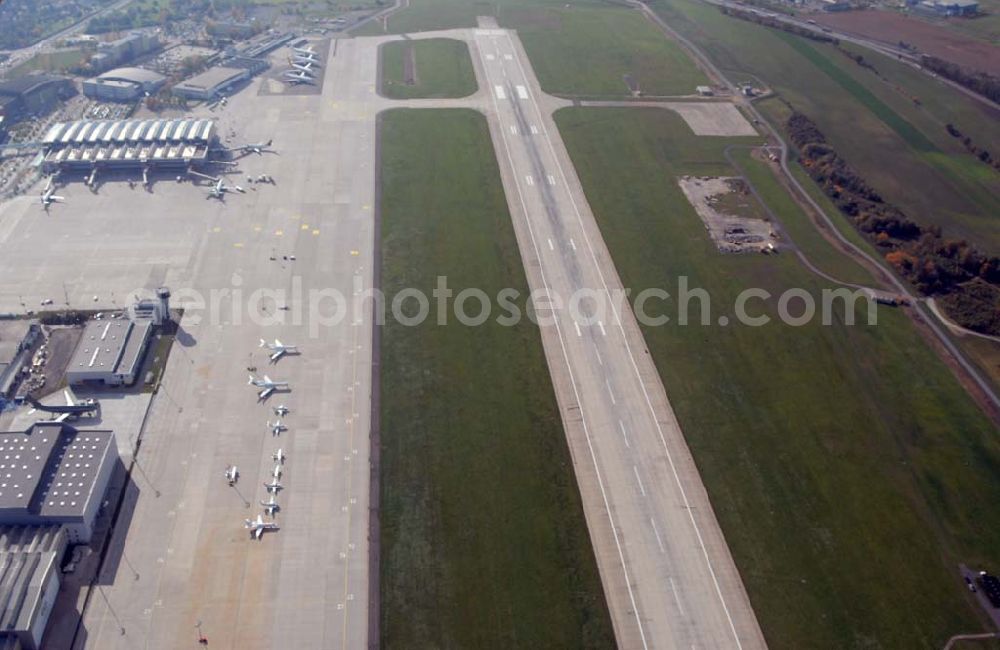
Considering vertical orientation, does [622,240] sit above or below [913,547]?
above

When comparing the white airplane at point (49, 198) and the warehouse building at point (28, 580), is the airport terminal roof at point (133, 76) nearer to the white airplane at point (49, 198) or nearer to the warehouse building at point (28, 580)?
the white airplane at point (49, 198)

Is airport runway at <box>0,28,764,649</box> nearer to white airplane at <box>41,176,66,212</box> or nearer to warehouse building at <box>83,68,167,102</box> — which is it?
white airplane at <box>41,176,66,212</box>

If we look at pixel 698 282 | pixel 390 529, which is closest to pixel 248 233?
pixel 390 529

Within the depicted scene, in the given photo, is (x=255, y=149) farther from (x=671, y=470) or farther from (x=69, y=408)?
(x=671, y=470)

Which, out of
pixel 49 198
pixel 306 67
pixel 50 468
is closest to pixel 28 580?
pixel 50 468

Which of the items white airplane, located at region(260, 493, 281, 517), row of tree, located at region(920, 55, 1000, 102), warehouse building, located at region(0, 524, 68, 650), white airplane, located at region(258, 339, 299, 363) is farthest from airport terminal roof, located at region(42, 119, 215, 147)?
row of tree, located at region(920, 55, 1000, 102)

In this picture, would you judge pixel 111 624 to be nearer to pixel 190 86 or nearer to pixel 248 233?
pixel 248 233
